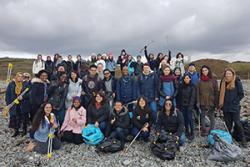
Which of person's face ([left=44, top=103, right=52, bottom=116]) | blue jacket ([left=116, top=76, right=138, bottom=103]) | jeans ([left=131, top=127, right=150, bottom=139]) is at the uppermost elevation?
blue jacket ([left=116, top=76, right=138, bottom=103])

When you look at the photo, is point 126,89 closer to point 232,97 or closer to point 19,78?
point 232,97

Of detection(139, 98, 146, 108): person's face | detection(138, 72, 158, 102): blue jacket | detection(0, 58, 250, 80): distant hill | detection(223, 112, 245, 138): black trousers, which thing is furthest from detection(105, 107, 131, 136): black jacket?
detection(0, 58, 250, 80): distant hill

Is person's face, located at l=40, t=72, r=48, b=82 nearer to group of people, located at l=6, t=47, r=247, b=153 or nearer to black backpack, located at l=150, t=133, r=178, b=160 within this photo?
group of people, located at l=6, t=47, r=247, b=153

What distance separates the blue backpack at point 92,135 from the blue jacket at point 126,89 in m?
1.81

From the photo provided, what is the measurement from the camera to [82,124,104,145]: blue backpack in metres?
9.36

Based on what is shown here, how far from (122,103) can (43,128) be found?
324cm

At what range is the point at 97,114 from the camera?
32.2 feet

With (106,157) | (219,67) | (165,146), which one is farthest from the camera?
(219,67)

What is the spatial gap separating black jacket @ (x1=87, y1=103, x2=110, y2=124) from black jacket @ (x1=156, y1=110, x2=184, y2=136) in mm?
2052

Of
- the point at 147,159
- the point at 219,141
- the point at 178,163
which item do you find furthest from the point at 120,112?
the point at 219,141

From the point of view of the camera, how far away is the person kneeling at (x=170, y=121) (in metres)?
9.09

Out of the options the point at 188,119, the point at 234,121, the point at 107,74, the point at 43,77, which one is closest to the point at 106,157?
the point at 188,119

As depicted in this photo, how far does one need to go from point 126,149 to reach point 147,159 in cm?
97

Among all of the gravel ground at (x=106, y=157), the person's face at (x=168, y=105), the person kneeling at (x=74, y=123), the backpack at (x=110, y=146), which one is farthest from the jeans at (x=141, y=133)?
the person kneeling at (x=74, y=123)
